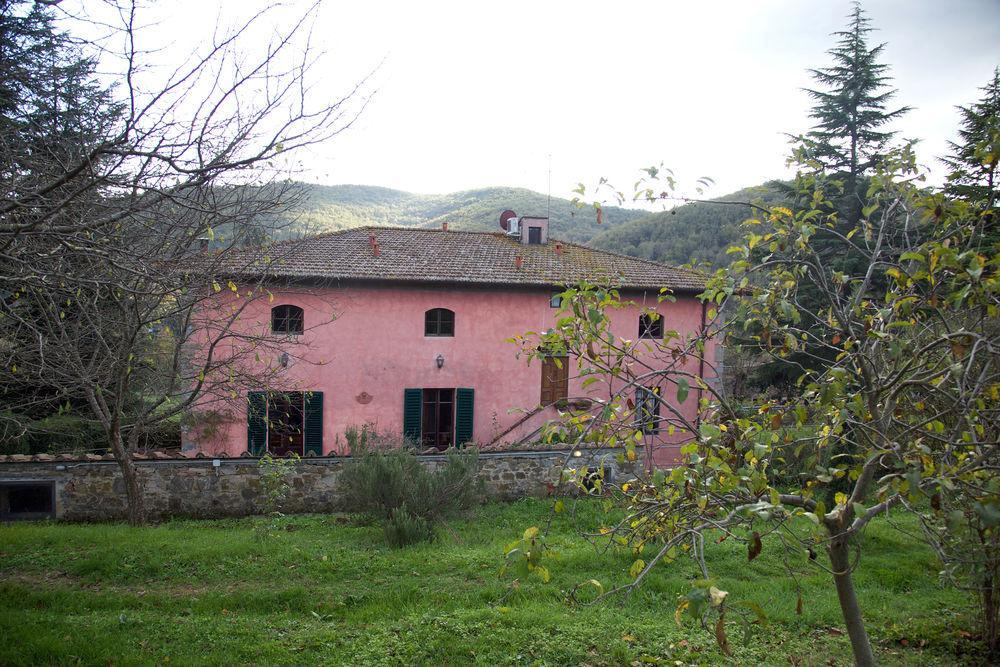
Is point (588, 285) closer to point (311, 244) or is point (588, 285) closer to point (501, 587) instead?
point (501, 587)

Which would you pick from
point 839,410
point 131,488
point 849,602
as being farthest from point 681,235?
point 839,410

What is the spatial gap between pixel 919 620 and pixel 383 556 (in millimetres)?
5800

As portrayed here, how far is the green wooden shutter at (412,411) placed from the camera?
51.6 ft

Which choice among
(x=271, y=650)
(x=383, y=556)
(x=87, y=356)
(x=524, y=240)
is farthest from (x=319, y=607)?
(x=524, y=240)

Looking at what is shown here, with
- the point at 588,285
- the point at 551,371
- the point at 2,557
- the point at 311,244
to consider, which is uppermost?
the point at 311,244

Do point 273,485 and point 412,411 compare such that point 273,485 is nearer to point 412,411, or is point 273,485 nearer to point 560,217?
point 412,411

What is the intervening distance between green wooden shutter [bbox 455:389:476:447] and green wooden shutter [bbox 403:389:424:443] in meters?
0.95

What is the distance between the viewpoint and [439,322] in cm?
1612

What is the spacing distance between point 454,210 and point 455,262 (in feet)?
148

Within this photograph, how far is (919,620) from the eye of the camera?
6.31 metres

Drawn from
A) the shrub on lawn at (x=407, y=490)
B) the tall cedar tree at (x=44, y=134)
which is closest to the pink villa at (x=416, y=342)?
the shrub on lawn at (x=407, y=490)

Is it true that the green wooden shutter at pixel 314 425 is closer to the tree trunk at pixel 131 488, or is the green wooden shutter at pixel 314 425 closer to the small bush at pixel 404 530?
the tree trunk at pixel 131 488

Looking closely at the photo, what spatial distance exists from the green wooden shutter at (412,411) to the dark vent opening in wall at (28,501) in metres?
7.42

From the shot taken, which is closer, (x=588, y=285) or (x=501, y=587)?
(x=588, y=285)
